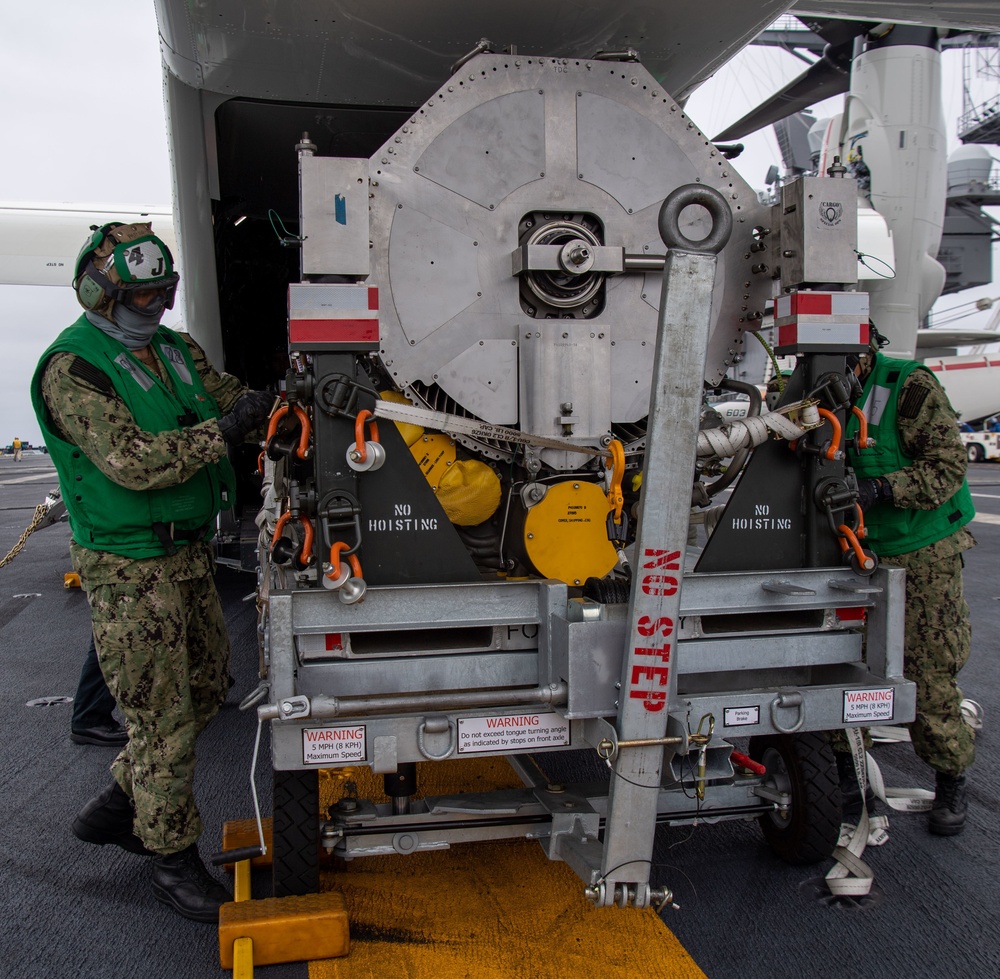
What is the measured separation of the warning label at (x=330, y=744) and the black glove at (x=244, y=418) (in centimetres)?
118

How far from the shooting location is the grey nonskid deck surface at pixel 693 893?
2736 mm

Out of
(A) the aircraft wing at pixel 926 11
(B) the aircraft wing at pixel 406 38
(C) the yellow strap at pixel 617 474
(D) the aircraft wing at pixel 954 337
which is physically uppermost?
(A) the aircraft wing at pixel 926 11

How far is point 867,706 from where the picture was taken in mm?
2797

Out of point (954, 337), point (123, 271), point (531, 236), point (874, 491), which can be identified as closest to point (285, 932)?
point (123, 271)

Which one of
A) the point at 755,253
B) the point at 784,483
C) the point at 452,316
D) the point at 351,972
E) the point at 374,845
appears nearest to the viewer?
the point at 351,972

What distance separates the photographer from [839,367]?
3006mm

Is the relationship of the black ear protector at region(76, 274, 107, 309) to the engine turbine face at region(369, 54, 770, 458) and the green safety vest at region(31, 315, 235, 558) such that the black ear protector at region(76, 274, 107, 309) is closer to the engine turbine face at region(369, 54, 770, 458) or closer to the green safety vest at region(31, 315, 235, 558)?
the green safety vest at region(31, 315, 235, 558)

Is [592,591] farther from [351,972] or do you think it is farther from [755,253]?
[755,253]

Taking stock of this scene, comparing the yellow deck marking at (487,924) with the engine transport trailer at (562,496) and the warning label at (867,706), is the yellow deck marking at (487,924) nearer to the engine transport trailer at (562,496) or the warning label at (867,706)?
the engine transport trailer at (562,496)

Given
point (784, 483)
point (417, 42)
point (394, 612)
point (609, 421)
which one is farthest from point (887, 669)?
point (417, 42)

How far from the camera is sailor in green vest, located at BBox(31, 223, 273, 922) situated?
300 centimetres

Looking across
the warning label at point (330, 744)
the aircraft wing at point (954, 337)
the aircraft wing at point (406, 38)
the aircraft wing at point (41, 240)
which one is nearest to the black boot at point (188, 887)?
the warning label at point (330, 744)

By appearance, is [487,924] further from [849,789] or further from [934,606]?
[934,606]

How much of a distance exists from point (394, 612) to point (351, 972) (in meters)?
1.06
